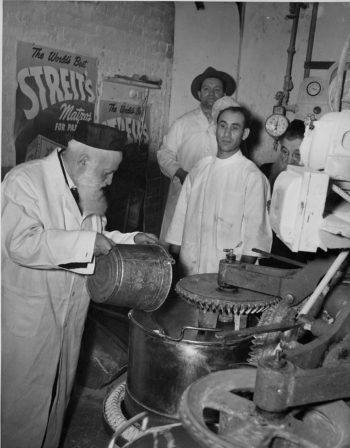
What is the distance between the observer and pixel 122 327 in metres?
4.07

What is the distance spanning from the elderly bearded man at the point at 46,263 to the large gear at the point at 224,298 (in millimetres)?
621

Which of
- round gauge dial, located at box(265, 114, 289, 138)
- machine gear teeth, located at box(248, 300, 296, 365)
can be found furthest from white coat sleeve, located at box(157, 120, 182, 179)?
machine gear teeth, located at box(248, 300, 296, 365)

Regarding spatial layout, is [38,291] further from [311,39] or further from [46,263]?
[311,39]

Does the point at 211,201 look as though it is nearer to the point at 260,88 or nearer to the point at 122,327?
the point at 122,327

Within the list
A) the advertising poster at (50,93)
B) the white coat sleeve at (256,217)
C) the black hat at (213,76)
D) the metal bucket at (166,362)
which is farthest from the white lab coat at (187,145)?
the metal bucket at (166,362)

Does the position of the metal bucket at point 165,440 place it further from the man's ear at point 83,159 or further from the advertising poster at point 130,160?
the advertising poster at point 130,160

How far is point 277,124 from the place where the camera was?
535 centimetres

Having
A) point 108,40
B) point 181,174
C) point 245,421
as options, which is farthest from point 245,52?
point 245,421

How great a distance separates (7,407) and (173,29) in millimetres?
4648

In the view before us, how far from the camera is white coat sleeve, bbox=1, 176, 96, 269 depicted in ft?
7.55

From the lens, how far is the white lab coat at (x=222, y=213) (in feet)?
11.0

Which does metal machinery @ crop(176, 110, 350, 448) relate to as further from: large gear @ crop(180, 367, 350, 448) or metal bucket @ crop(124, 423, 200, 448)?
metal bucket @ crop(124, 423, 200, 448)

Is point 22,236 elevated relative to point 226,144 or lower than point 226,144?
lower

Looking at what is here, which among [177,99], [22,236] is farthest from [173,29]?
[22,236]
